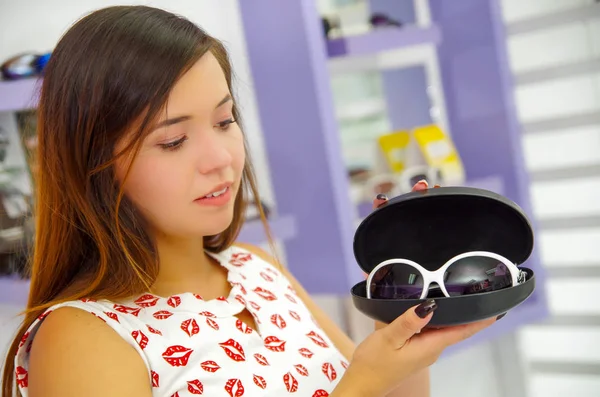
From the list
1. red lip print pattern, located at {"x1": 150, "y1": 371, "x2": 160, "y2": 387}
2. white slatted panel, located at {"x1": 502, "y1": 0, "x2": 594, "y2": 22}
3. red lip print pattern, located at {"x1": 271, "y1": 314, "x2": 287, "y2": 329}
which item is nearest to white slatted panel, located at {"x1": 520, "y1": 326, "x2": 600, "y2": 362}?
white slatted panel, located at {"x1": 502, "y1": 0, "x2": 594, "y2": 22}

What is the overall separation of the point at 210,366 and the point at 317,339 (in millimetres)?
201

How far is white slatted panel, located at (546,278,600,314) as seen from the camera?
2277mm

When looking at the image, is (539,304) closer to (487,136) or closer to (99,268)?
(487,136)

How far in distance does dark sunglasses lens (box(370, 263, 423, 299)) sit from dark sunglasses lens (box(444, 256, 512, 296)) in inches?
1.2

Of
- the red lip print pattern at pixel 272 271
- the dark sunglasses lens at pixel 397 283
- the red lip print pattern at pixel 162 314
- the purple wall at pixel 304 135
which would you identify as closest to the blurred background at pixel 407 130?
the purple wall at pixel 304 135

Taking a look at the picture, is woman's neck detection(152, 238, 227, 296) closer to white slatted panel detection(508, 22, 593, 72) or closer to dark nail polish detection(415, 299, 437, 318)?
dark nail polish detection(415, 299, 437, 318)

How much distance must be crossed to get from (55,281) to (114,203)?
0.41 ft

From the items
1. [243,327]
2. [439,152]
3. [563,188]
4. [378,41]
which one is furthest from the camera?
[563,188]

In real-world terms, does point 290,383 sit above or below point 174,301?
Answer: below

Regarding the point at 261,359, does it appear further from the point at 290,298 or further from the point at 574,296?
A: the point at 574,296

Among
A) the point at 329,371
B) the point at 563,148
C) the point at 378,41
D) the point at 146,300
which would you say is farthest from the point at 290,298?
the point at 563,148

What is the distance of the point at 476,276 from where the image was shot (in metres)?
0.80

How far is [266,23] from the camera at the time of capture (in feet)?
4.86

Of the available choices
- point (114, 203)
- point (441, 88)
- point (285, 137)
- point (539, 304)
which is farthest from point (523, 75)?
point (114, 203)
